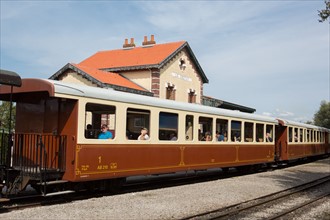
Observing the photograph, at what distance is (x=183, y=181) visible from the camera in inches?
512

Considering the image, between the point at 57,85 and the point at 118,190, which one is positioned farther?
the point at 118,190

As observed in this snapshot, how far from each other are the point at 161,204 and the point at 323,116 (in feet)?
276

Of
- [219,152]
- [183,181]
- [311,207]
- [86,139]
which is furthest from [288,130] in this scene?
[86,139]

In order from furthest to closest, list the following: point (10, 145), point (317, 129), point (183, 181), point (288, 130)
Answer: point (317, 129) < point (288, 130) < point (183, 181) < point (10, 145)

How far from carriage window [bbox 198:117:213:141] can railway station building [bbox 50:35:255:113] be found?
1052cm

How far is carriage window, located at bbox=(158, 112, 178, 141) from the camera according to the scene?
10.7 meters

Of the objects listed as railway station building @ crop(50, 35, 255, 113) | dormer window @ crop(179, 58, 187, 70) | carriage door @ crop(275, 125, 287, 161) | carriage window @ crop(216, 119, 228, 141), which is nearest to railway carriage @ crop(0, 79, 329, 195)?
carriage window @ crop(216, 119, 228, 141)

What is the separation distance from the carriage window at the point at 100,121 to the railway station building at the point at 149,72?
13023mm

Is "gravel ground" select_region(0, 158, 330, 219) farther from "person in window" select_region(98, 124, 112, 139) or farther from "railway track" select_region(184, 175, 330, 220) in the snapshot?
"person in window" select_region(98, 124, 112, 139)

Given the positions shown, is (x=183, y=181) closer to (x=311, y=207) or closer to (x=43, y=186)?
(x=311, y=207)

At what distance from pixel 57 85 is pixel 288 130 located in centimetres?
1542

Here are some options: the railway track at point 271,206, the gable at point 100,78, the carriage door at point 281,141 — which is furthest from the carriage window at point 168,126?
the gable at point 100,78

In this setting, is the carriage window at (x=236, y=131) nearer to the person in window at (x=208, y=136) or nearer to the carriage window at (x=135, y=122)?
the person in window at (x=208, y=136)

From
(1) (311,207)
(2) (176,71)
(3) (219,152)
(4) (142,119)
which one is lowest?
(1) (311,207)
